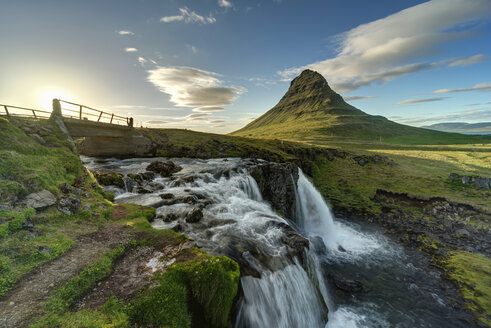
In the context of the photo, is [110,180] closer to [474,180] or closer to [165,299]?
[165,299]

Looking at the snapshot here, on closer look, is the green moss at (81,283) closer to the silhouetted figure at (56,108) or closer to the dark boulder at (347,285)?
the dark boulder at (347,285)

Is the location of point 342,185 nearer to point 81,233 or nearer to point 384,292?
point 384,292

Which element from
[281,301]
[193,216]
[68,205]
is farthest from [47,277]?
[281,301]

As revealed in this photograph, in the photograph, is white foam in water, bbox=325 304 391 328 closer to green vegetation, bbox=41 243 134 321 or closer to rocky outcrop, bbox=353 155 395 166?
green vegetation, bbox=41 243 134 321

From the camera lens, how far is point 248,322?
8.61 metres

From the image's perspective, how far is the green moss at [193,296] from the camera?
6566 millimetres

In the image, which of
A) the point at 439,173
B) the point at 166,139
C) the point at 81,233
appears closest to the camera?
the point at 81,233

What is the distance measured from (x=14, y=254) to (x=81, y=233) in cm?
256

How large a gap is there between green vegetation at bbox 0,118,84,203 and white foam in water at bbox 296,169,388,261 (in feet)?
90.3

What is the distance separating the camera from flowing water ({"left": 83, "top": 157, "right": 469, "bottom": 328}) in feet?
35.1

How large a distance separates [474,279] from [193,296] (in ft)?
82.8

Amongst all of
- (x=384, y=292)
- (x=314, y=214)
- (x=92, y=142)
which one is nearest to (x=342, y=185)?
(x=314, y=214)

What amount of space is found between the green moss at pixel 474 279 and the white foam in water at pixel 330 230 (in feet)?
20.1

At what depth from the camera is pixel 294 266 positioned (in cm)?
1227
